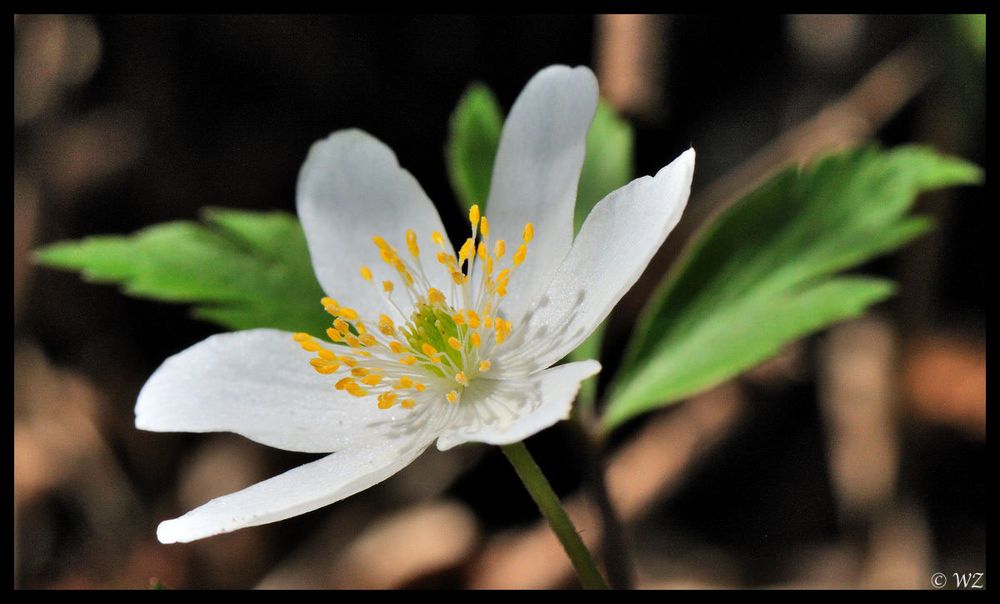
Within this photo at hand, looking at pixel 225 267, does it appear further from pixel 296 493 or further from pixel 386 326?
pixel 296 493

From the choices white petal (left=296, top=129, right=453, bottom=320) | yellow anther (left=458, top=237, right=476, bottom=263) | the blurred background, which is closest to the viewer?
yellow anther (left=458, top=237, right=476, bottom=263)

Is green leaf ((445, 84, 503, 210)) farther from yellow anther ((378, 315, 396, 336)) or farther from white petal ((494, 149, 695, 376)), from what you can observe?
white petal ((494, 149, 695, 376))

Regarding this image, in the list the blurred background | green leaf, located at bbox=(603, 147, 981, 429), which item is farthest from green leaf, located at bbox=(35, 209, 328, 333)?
the blurred background

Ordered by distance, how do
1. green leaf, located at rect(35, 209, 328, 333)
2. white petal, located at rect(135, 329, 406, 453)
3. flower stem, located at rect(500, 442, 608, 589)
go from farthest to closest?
1. green leaf, located at rect(35, 209, 328, 333)
2. white petal, located at rect(135, 329, 406, 453)
3. flower stem, located at rect(500, 442, 608, 589)

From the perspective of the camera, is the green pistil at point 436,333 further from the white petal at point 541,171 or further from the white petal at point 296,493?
the white petal at point 296,493
